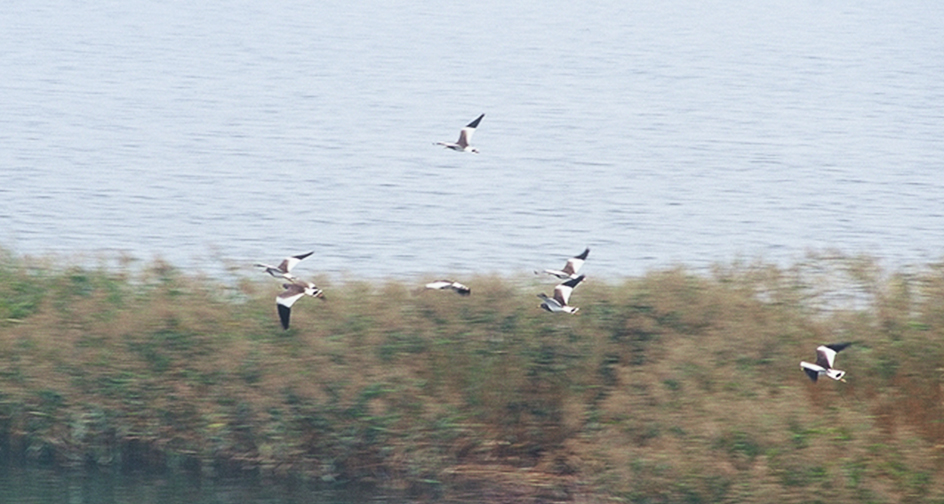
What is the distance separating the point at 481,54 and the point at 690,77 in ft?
15.8

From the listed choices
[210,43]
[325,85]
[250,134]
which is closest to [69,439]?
[250,134]

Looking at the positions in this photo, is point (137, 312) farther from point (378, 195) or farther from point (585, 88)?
point (585, 88)

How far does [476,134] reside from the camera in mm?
25172

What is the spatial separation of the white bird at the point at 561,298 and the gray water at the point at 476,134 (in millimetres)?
3035

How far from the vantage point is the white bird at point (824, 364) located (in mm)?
8516

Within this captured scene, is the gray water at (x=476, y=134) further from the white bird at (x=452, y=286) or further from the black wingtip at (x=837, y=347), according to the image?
the black wingtip at (x=837, y=347)

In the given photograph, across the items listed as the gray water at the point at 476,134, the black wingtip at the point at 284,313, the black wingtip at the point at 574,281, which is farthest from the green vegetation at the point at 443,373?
the gray water at the point at 476,134

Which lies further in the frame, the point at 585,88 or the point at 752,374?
the point at 585,88

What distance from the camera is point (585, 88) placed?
27.8m

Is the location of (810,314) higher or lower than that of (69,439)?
higher

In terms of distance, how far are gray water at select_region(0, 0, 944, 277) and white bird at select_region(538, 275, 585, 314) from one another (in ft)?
9.96

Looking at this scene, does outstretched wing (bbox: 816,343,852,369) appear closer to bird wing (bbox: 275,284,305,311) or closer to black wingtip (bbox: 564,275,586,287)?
black wingtip (bbox: 564,275,586,287)

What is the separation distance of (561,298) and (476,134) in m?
15.9


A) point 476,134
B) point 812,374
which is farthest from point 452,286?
point 476,134
